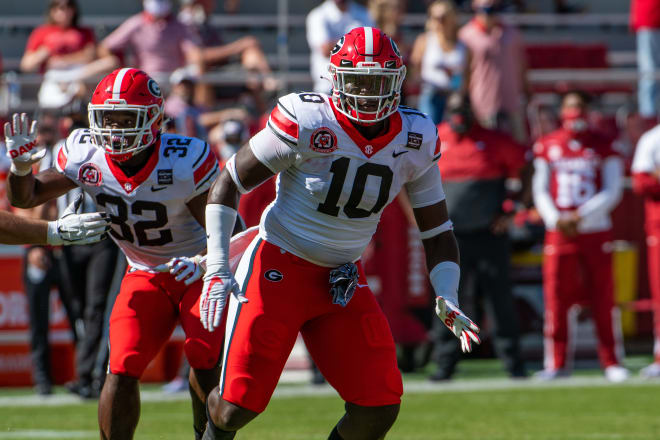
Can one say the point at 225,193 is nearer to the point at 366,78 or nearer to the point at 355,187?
the point at 355,187

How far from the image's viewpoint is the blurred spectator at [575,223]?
942cm

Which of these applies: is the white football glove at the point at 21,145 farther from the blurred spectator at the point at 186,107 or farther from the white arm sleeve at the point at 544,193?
the white arm sleeve at the point at 544,193

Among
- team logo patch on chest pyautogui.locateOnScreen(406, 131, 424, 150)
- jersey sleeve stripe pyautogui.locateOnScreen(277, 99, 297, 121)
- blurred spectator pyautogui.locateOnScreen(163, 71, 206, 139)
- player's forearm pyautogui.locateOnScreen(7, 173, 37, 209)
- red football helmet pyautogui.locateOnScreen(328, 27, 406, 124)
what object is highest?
red football helmet pyautogui.locateOnScreen(328, 27, 406, 124)

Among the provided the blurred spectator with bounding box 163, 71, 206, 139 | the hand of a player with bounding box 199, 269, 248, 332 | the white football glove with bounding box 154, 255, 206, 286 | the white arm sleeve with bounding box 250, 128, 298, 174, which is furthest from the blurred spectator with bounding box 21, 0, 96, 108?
the hand of a player with bounding box 199, 269, 248, 332

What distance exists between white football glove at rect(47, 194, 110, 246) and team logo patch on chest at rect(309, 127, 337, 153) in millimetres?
1076

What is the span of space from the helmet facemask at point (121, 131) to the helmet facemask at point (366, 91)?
1.11 metres

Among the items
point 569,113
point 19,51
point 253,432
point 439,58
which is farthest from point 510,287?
point 19,51

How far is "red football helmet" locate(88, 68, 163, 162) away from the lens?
5.33 meters

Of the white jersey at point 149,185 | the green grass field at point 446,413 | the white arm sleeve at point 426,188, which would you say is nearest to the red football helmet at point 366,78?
the white arm sleeve at point 426,188

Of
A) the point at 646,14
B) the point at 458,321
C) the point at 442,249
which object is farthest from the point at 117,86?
the point at 646,14

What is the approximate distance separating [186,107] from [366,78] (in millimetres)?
5413

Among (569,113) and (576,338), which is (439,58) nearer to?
(569,113)

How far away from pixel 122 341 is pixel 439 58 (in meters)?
6.08

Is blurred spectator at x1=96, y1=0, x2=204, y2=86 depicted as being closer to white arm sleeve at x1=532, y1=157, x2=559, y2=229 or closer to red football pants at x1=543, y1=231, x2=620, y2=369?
white arm sleeve at x1=532, y1=157, x2=559, y2=229
